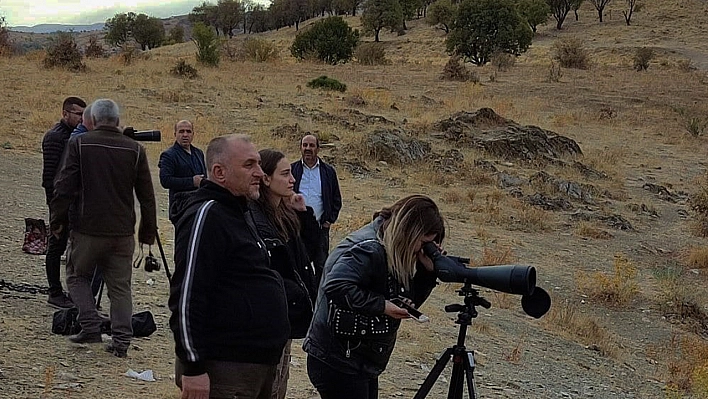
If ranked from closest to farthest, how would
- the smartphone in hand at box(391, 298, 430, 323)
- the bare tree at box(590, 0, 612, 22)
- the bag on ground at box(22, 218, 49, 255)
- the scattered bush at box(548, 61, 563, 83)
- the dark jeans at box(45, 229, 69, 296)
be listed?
the smartphone in hand at box(391, 298, 430, 323)
the dark jeans at box(45, 229, 69, 296)
the bag on ground at box(22, 218, 49, 255)
the scattered bush at box(548, 61, 563, 83)
the bare tree at box(590, 0, 612, 22)

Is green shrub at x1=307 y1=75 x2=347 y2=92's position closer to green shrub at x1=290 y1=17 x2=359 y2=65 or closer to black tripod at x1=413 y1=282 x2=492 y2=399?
green shrub at x1=290 y1=17 x2=359 y2=65

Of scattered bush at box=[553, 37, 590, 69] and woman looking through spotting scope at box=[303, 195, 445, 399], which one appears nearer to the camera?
woman looking through spotting scope at box=[303, 195, 445, 399]

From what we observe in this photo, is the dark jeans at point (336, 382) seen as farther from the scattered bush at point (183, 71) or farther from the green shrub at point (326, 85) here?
the scattered bush at point (183, 71)

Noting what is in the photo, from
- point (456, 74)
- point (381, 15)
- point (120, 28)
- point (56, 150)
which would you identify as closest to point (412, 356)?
point (56, 150)

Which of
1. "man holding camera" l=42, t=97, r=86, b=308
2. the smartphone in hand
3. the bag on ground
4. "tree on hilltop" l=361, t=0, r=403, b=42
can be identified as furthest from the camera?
"tree on hilltop" l=361, t=0, r=403, b=42

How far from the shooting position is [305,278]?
3463 mm

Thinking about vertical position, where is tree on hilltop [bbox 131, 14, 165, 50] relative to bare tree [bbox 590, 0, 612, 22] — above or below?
below

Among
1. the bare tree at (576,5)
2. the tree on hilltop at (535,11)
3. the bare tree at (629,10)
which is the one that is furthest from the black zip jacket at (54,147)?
the bare tree at (576,5)

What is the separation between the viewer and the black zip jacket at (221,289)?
2621mm

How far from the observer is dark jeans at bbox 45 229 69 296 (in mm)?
5285

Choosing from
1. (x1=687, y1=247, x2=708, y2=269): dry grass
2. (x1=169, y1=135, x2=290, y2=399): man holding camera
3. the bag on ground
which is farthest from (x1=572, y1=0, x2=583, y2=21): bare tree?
(x1=169, y1=135, x2=290, y2=399): man holding camera

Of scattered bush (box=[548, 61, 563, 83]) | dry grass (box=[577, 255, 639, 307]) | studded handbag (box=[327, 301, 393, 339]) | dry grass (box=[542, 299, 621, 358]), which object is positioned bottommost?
dry grass (box=[577, 255, 639, 307])

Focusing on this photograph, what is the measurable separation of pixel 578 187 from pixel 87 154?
11.9m

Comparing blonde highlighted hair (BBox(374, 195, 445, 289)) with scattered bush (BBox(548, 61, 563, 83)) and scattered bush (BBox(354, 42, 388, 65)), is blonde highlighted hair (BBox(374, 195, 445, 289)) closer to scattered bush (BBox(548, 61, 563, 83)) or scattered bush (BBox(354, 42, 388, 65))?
scattered bush (BBox(548, 61, 563, 83))
